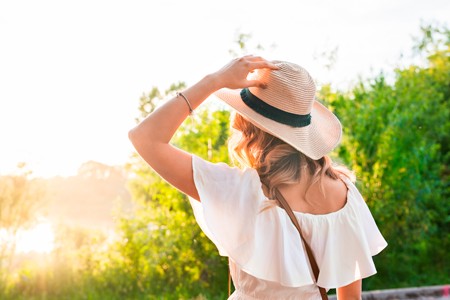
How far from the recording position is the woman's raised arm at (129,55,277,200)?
178 cm

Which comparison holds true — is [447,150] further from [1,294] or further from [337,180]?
[337,180]

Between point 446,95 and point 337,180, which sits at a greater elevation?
point 337,180

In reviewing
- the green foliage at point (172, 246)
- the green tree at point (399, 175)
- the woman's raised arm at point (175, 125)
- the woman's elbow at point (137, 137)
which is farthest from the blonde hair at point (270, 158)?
the green tree at point (399, 175)

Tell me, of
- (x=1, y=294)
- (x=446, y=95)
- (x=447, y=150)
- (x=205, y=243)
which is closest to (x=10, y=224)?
(x=1, y=294)

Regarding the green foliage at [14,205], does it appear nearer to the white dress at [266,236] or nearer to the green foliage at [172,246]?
the green foliage at [172,246]

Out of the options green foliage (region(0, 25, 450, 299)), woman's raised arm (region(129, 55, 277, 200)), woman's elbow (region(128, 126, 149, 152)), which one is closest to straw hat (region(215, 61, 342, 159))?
woman's raised arm (region(129, 55, 277, 200))

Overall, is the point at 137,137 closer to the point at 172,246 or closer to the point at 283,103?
the point at 283,103

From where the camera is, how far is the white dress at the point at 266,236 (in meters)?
1.96

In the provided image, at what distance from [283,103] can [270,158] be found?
181mm

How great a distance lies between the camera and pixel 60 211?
25.0 ft

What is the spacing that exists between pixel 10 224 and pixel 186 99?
513 cm

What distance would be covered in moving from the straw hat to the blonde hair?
39 mm

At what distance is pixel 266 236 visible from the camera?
203 cm

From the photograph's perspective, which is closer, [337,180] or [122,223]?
[337,180]
